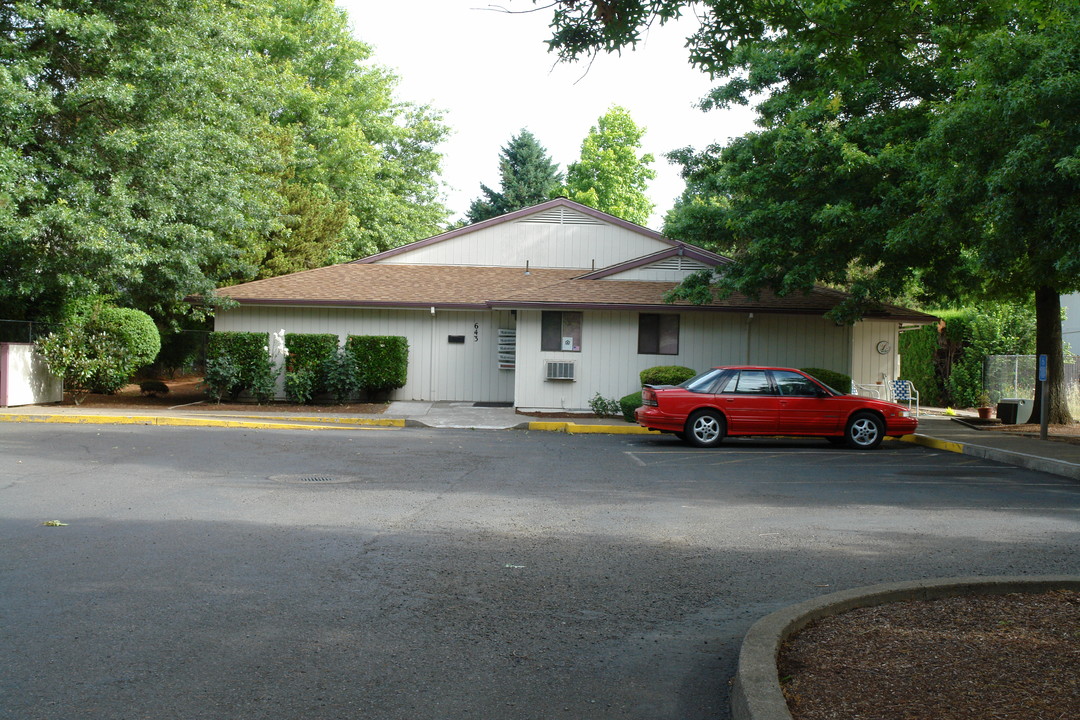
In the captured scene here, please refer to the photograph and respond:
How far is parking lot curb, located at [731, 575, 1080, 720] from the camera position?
4121 mm

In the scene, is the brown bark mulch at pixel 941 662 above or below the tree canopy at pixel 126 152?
below

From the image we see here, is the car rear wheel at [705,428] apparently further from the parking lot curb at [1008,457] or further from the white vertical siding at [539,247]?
the white vertical siding at [539,247]

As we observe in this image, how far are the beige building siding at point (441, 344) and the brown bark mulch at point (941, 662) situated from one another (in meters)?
20.2

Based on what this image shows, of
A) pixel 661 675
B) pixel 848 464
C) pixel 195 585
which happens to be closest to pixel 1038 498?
pixel 848 464

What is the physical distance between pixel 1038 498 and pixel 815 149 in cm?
957

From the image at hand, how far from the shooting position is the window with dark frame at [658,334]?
23.4 meters

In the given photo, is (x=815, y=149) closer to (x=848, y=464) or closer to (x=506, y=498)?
(x=848, y=464)

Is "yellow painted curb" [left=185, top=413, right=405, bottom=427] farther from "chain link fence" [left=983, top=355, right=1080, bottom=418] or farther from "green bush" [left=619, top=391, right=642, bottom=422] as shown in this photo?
"chain link fence" [left=983, top=355, right=1080, bottom=418]

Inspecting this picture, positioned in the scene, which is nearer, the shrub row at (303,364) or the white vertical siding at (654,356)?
the white vertical siding at (654,356)

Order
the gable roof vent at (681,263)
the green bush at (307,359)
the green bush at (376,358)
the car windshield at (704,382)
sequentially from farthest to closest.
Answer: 1. the gable roof vent at (681,263)
2. the green bush at (376,358)
3. the green bush at (307,359)
4. the car windshield at (704,382)

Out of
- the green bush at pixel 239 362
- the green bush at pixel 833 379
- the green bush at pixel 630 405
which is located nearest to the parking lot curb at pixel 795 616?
the green bush at pixel 630 405

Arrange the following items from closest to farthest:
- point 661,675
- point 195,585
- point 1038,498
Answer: point 661,675 → point 195,585 → point 1038,498

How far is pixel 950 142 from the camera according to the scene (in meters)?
15.9

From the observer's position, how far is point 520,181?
194 ft
